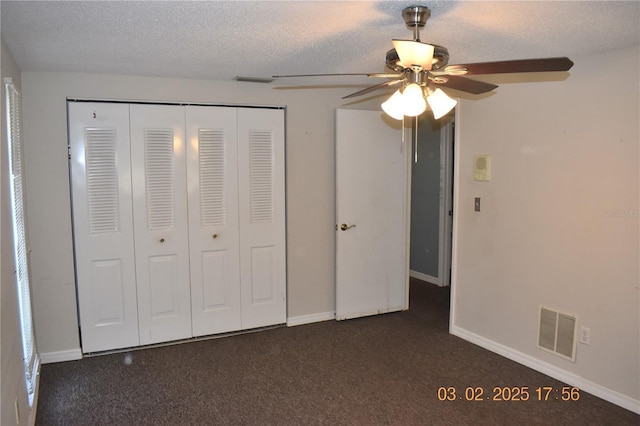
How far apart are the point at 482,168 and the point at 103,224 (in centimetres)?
295

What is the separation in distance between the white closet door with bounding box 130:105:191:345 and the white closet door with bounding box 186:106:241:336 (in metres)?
0.07

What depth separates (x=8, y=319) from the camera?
2082 millimetres

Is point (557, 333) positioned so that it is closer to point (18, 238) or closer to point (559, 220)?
point (559, 220)

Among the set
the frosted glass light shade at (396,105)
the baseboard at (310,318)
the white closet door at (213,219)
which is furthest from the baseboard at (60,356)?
the frosted glass light shade at (396,105)

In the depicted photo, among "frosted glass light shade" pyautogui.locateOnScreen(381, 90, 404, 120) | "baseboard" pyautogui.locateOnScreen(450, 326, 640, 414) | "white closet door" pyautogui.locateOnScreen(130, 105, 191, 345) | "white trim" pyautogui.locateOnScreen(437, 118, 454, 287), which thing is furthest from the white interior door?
"frosted glass light shade" pyautogui.locateOnScreen(381, 90, 404, 120)

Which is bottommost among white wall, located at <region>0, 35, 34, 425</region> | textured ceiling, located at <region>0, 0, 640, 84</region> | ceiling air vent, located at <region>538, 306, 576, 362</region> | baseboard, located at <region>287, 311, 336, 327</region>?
baseboard, located at <region>287, 311, 336, 327</region>

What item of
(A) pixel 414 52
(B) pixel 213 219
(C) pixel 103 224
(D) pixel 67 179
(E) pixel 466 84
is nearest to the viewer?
(A) pixel 414 52

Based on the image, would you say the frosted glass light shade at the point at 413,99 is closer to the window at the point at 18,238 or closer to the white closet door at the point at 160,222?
the window at the point at 18,238

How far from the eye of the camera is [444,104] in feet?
6.93

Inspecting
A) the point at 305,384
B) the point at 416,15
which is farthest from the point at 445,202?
the point at 416,15

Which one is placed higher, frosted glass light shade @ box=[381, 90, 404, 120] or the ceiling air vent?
frosted glass light shade @ box=[381, 90, 404, 120]

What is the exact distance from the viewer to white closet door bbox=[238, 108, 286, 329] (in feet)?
12.3

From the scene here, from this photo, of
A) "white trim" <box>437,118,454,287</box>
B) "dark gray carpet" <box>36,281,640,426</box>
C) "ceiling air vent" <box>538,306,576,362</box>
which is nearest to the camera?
"dark gray carpet" <box>36,281,640,426</box>

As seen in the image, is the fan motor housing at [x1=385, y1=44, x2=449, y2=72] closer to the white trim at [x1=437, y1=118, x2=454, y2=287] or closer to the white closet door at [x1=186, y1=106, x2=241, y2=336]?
the white closet door at [x1=186, y1=106, x2=241, y2=336]
